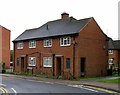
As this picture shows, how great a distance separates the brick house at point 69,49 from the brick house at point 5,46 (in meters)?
21.8

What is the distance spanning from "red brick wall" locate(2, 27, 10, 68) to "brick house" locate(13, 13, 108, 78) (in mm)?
21926

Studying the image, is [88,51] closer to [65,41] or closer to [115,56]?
[65,41]

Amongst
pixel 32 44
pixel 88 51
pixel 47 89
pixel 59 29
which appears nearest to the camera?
pixel 47 89

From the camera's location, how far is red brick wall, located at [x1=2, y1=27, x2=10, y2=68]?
216 feet

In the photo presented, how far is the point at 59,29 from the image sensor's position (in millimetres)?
40250

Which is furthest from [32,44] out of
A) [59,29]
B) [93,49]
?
[93,49]

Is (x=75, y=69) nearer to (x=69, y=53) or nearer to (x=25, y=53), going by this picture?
(x=69, y=53)

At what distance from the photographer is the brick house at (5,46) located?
6556 cm

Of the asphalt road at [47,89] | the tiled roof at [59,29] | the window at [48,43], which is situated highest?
the tiled roof at [59,29]

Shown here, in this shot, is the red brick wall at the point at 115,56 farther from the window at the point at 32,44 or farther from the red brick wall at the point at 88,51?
the window at the point at 32,44

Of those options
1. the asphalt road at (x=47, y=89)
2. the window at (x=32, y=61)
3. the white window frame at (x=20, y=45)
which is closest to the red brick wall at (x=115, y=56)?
the white window frame at (x=20, y=45)


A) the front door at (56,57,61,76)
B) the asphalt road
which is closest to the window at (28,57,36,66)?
the front door at (56,57,61,76)

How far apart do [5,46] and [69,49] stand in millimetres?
34003

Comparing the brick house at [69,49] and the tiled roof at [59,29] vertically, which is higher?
the tiled roof at [59,29]
